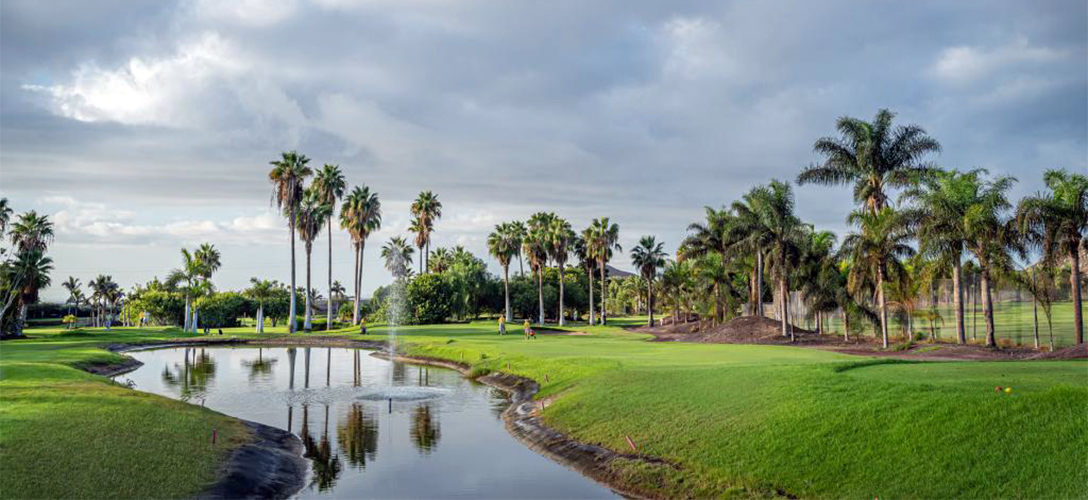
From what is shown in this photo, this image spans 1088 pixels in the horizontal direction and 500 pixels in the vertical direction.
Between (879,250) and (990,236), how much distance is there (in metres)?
7.83

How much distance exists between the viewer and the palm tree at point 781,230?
2360 inches

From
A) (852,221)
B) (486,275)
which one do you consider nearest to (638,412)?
(852,221)

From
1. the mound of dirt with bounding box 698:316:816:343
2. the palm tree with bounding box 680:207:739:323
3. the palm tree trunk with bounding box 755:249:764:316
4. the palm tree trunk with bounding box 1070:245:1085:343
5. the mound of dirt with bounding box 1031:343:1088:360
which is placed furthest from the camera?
the palm tree with bounding box 680:207:739:323

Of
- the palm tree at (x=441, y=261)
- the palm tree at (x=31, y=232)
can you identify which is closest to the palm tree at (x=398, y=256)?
the palm tree at (x=441, y=261)

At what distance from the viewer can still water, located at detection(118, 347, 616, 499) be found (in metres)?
19.3

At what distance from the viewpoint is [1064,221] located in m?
36.9

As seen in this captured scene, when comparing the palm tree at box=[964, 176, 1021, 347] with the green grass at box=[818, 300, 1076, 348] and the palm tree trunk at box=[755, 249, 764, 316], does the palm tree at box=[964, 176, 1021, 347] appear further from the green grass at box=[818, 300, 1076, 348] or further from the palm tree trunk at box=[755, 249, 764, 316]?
the palm tree trunk at box=[755, 249, 764, 316]

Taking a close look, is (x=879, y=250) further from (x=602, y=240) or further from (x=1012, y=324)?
(x=602, y=240)

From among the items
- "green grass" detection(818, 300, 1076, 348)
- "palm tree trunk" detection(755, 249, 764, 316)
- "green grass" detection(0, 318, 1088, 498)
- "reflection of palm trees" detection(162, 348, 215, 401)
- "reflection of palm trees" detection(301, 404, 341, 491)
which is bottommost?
"reflection of palm trees" detection(301, 404, 341, 491)

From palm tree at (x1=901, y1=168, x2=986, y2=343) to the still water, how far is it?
27224 millimetres

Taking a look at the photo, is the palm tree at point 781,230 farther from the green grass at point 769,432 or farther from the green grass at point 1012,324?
the green grass at point 769,432

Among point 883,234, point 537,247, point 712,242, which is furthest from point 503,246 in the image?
point 883,234

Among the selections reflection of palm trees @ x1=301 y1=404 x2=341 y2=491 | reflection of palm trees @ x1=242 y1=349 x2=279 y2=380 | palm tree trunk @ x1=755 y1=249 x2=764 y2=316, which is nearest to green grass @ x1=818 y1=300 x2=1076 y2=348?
→ palm tree trunk @ x1=755 y1=249 x2=764 y2=316

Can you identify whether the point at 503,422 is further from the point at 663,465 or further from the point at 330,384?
the point at 330,384
